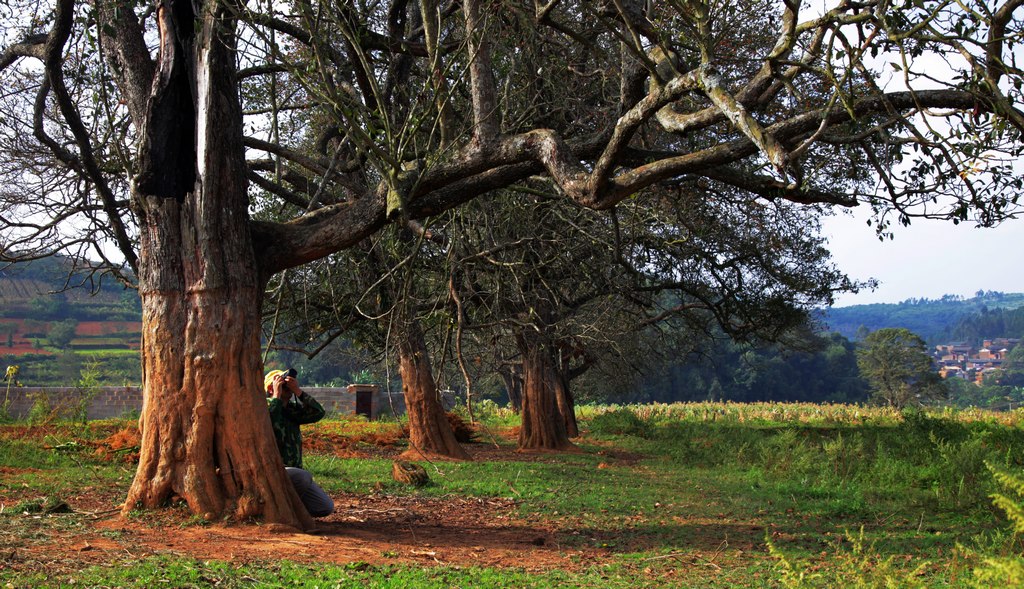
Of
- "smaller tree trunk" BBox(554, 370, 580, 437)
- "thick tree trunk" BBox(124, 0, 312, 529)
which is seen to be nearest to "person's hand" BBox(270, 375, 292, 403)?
"thick tree trunk" BBox(124, 0, 312, 529)

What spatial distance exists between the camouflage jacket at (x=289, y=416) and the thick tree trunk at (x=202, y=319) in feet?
1.96

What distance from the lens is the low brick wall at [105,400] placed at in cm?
1508

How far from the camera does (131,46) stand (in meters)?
7.30

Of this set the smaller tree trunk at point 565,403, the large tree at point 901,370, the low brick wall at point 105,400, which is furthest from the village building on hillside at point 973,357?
the low brick wall at point 105,400

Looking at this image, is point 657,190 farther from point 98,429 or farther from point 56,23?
point 98,429

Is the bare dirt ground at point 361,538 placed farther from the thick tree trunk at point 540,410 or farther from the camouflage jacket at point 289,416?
the thick tree trunk at point 540,410

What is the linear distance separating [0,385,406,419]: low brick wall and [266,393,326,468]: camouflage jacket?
4024 mm

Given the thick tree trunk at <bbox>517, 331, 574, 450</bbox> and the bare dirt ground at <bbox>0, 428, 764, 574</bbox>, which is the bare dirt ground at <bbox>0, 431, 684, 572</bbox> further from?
the thick tree trunk at <bbox>517, 331, 574, 450</bbox>

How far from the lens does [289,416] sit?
24.9 ft

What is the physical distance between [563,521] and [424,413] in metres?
5.52

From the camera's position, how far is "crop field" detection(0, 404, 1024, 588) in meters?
5.29

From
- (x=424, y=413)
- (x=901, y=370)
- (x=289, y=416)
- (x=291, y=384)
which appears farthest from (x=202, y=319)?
(x=901, y=370)

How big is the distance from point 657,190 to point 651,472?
4.57 meters

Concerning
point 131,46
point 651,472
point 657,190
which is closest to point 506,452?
point 651,472
